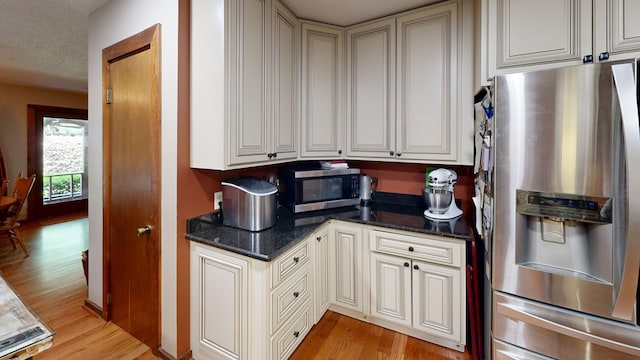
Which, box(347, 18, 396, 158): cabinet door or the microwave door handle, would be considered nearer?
the microwave door handle

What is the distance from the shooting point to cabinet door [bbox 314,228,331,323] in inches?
80.0

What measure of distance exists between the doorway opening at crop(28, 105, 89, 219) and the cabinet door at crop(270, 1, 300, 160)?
5619 mm

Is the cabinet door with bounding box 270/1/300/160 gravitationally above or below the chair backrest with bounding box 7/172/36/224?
above

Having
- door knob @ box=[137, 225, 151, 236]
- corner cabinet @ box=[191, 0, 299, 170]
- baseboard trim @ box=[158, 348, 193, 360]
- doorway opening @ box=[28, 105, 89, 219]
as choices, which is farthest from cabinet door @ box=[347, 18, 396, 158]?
doorway opening @ box=[28, 105, 89, 219]

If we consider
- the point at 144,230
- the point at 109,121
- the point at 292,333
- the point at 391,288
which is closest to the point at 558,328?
the point at 391,288

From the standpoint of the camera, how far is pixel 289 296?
1.73m

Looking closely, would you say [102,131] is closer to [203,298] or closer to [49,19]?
[49,19]

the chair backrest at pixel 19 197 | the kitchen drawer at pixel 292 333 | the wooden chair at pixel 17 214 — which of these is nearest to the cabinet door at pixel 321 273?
the kitchen drawer at pixel 292 333

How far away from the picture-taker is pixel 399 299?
199cm

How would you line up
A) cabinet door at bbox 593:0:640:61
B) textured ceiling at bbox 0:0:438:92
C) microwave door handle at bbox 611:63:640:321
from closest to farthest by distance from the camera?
microwave door handle at bbox 611:63:640:321, cabinet door at bbox 593:0:640:61, textured ceiling at bbox 0:0:438:92

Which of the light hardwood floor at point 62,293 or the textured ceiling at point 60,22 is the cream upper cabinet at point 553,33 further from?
the light hardwood floor at point 62,293

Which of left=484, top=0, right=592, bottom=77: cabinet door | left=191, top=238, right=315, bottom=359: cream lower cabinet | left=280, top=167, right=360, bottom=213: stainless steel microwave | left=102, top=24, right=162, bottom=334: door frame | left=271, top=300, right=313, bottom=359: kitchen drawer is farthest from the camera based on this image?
left=280, top=167, right=360, bottom=213: stainless steel microwave

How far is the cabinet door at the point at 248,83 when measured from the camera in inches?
64.2

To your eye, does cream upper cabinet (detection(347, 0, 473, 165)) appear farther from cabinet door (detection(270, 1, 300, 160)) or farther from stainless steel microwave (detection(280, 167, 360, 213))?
cabinet door (detection(270, 1, 300, 160))
